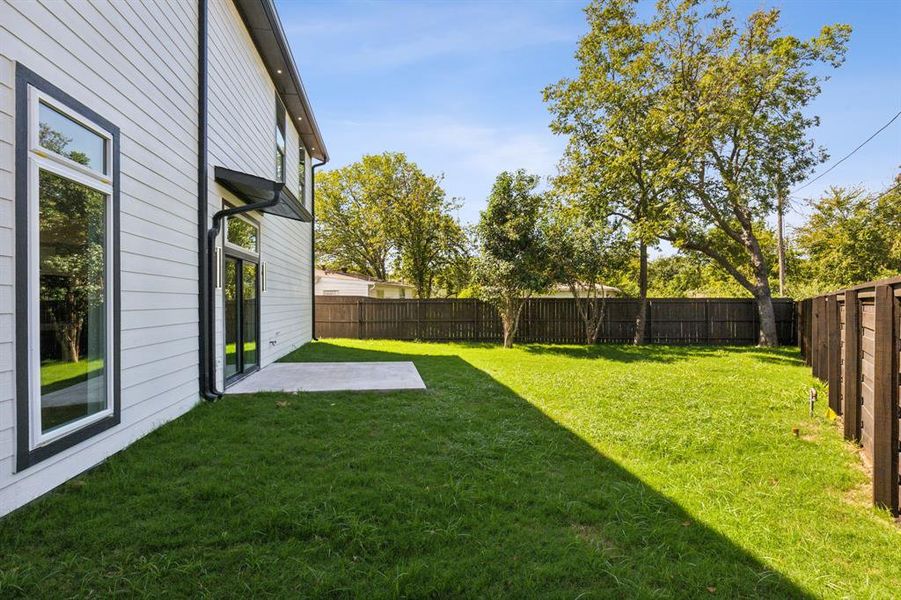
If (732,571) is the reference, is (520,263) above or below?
above

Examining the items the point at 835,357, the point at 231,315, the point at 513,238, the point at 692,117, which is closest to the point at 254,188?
the point at 231,315

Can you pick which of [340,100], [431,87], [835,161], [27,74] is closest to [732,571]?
[27,74]

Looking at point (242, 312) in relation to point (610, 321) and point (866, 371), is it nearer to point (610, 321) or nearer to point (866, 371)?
point (866, 371)

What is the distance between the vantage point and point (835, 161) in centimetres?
1200

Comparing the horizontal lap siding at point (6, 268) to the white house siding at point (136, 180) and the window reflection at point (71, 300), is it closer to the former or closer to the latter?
the white house siding at point (136, 180)

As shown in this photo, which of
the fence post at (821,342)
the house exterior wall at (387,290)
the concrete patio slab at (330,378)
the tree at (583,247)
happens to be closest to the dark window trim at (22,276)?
the concrete patio slab at (330,378)

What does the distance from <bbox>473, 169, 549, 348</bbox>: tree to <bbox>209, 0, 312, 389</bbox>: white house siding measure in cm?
454

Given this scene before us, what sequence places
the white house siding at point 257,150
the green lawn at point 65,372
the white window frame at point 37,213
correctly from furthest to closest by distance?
the white house siding at point 257,150
the green lawn at point 65,372
the white window frame at point 37,213

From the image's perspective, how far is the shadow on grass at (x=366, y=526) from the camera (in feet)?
5.83

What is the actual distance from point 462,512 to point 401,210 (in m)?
20.5

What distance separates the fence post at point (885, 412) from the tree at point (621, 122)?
8825 millimetres

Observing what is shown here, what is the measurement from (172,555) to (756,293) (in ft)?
44.1

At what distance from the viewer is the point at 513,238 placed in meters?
10.7

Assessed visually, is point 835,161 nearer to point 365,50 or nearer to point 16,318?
point 365,50
